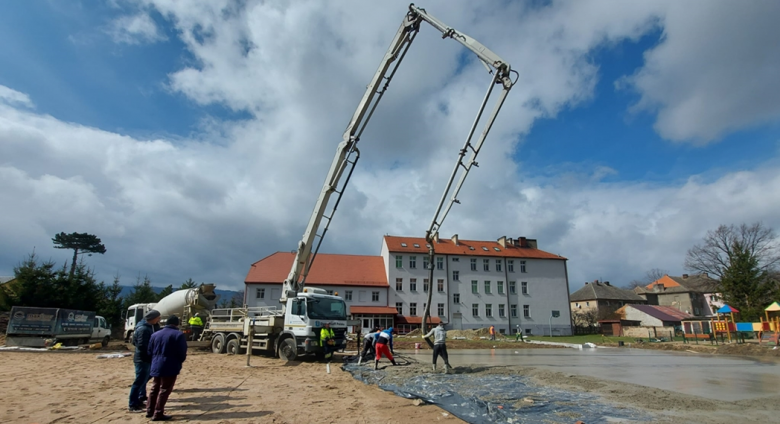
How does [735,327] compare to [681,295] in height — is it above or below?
below

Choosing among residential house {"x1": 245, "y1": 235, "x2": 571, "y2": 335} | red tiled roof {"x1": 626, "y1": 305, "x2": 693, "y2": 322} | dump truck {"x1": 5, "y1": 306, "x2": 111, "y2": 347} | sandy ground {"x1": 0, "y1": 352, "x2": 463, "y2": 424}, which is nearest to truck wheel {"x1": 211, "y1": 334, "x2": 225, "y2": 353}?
sandy ground {"x1": 0, "y1": 352, "x2": 463, "y2": 424}

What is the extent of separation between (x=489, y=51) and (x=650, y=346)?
24.3m

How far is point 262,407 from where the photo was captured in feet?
26.2

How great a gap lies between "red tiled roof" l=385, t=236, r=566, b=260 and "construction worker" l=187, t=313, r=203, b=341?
30.0m

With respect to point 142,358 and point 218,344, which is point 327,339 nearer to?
point 218,344

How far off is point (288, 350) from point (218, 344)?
5.45 m

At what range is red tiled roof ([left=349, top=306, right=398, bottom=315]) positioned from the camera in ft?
150

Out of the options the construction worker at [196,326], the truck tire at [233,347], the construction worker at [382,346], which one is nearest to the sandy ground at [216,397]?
the construction worker at [382,346]

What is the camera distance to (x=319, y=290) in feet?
58.1

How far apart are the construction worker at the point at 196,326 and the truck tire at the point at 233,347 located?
7.41 ft

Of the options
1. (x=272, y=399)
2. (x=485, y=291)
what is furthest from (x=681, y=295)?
(x=272, y=399)

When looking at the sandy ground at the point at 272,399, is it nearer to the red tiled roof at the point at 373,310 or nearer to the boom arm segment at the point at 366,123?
the boom arm segment at the point at 366,123

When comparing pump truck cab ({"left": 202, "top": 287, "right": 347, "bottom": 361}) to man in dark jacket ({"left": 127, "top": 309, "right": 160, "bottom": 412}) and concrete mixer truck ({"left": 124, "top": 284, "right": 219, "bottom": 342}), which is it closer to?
concrete mixer truck ({"left": 124, "top": 284, "right": 219, "bottom": 342})

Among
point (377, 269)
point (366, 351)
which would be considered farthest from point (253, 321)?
point (377, 269)
